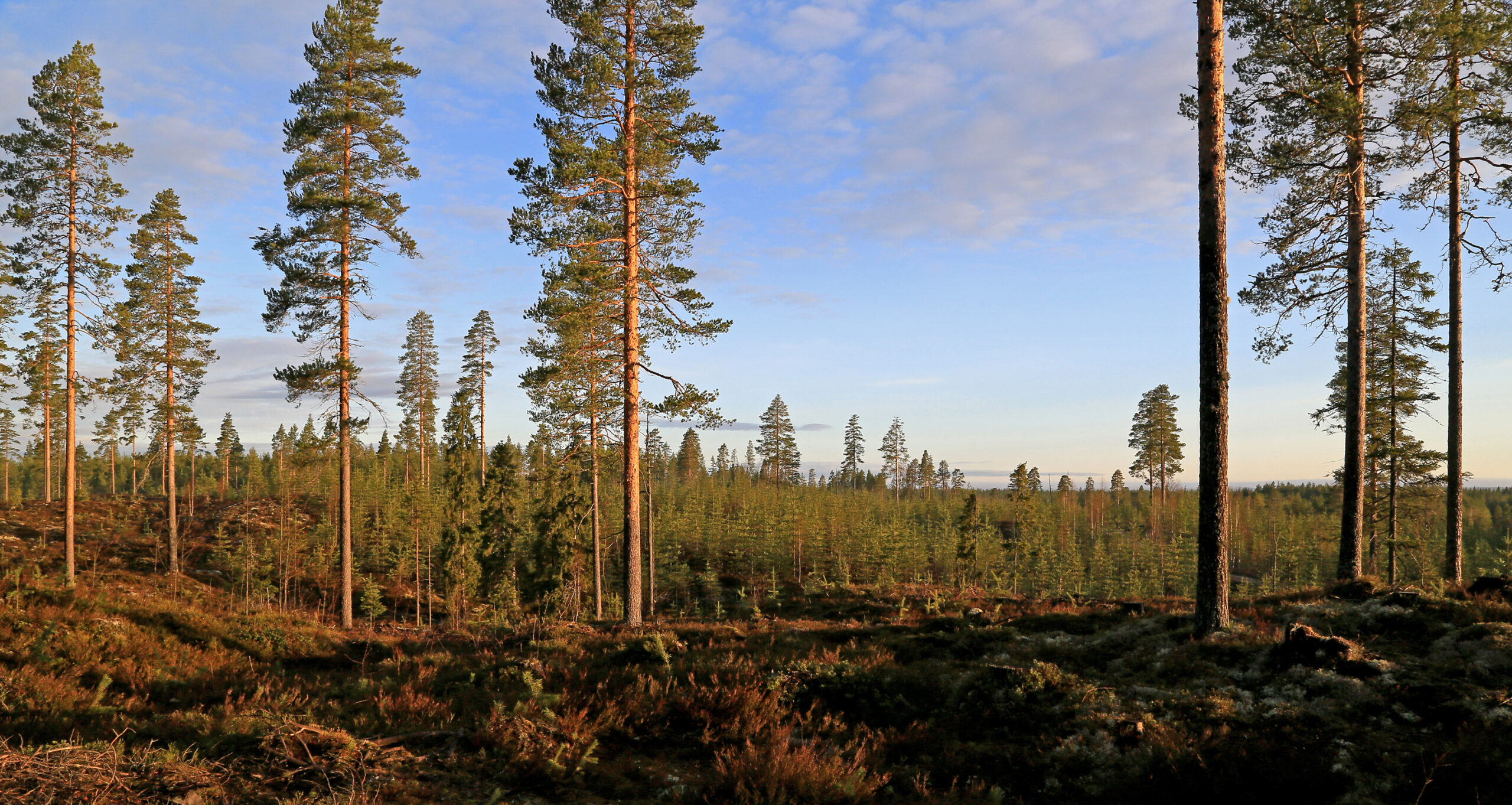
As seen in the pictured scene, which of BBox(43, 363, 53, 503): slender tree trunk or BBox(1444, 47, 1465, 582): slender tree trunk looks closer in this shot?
BBox(1444, 47, 1465, 582): slender tree trunk

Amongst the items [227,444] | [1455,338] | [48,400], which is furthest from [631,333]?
[227,444]

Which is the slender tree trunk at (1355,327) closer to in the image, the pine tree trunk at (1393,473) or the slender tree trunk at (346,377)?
the pine tree trunk at (1393,473)

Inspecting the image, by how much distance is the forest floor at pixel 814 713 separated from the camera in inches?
227

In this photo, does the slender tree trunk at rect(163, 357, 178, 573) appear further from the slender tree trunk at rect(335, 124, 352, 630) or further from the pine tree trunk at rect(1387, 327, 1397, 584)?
the pine tree trunk at rect(1387, 327, 1397, 584)

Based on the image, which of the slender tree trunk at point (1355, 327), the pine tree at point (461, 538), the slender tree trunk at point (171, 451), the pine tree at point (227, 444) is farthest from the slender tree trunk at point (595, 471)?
the pine tree at point (227, 444)

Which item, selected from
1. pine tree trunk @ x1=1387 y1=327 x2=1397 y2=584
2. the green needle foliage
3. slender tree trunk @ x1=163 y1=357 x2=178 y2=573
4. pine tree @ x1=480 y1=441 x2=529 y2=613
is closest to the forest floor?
pine tree trunk @ x1=1387 y1=327 x2=1397 y2=584

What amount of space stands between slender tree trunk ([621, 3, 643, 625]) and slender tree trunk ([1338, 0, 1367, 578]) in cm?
1599

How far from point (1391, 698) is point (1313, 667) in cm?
97

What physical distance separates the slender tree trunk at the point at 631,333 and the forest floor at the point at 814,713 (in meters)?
3.66

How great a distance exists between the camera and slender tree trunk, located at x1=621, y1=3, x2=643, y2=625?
17312mm

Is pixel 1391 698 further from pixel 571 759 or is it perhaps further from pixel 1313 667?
pixel 571 759

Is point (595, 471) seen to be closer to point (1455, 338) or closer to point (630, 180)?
point (630, 180)

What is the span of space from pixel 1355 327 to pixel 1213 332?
714cm

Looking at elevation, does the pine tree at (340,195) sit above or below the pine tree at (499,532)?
above
